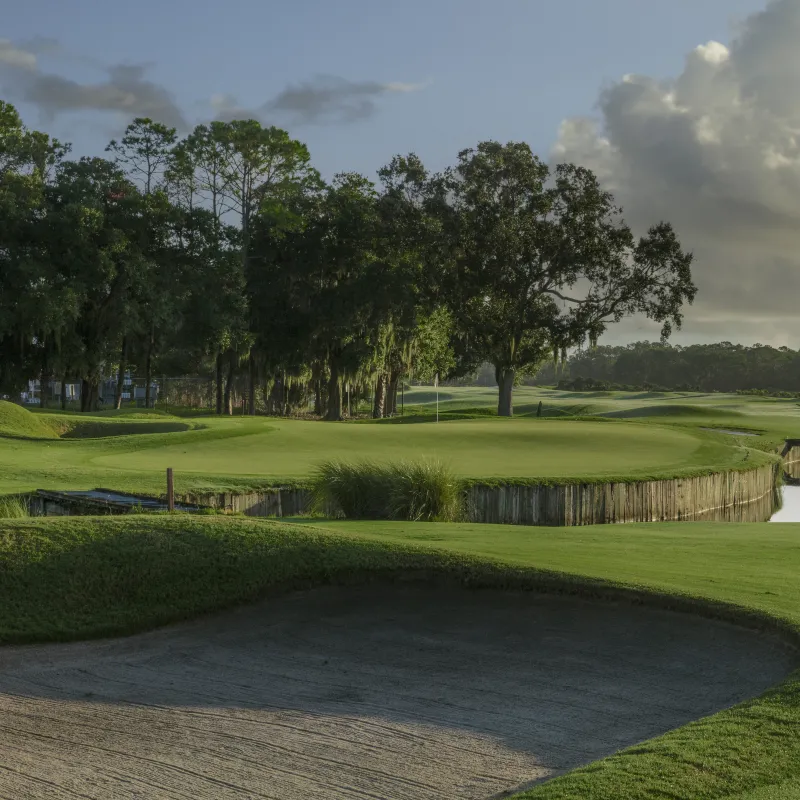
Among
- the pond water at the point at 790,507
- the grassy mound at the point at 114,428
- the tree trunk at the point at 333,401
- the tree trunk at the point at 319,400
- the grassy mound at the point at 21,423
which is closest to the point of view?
the grassy mound at the point at 21,423

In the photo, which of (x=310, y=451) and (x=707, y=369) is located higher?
(x=707, y=369)

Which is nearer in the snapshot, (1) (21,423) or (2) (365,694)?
(2) (365,694)

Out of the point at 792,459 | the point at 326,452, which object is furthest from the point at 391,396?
the point at 326,452

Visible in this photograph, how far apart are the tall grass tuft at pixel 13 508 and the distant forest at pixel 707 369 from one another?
116 meters

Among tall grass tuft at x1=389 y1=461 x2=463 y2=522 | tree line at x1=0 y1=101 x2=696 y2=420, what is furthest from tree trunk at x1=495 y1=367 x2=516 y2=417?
tall grass tuft at x1=389 y1=461 x2=463 y2=522

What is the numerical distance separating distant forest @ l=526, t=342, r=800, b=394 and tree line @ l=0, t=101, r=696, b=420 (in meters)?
70.1

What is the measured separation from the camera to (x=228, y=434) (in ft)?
88.9

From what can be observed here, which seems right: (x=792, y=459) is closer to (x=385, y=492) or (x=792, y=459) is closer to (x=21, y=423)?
(x=21, y=423)

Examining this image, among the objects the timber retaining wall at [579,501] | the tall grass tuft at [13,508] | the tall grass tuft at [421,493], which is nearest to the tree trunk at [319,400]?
the timber retaining wall at [579,501]

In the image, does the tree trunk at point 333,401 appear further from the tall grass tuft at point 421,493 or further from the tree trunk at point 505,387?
the tall grass tuft at point 421,493

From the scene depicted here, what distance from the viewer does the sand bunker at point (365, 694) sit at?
573 centimetres

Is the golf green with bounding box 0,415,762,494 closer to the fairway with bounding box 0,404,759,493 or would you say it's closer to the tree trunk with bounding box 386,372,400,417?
the fairway with bounding box 0,404,759,493

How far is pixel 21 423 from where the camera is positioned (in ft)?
96.7

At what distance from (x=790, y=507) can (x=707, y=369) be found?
4707 inches
